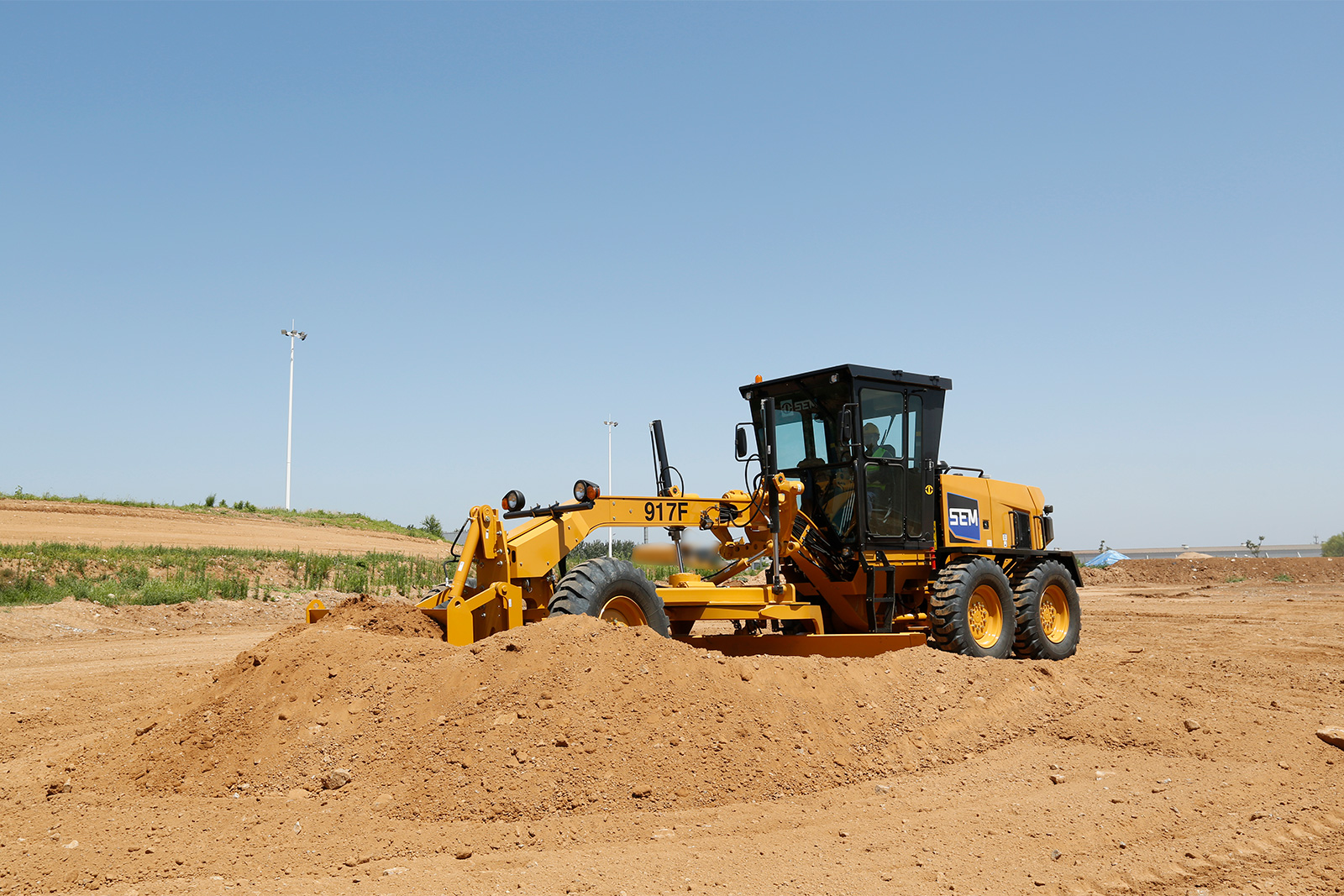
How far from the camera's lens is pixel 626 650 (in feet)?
21.4

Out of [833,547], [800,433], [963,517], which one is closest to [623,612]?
[833,547]

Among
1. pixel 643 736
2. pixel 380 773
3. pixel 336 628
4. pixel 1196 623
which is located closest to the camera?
pixel 380 773

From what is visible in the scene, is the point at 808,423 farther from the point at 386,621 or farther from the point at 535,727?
the point at 535,727

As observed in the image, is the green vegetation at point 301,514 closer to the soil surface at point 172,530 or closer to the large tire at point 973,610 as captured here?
the soil surface at point 172,530

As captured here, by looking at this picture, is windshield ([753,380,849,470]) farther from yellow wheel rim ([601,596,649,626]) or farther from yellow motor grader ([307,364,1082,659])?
yellow wheel rim ([601,596,649,626])

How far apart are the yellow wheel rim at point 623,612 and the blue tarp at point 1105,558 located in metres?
34.2

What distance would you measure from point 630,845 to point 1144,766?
3.81 meters

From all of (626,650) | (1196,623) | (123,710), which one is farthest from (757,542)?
(1196,623)

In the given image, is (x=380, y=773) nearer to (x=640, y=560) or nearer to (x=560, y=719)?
(x=560, y=719)

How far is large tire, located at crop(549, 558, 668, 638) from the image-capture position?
7.21 m

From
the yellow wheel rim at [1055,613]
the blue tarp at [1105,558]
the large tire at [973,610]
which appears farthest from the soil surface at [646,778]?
the blue tarp at [1105,558]

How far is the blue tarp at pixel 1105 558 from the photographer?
3804 centimetres

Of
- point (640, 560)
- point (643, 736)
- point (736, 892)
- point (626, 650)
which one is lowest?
point (736, 892)

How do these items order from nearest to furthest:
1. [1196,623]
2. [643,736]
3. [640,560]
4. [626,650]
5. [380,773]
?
[380,773], [643,736], [626,650], [640,560], [1196,623]
